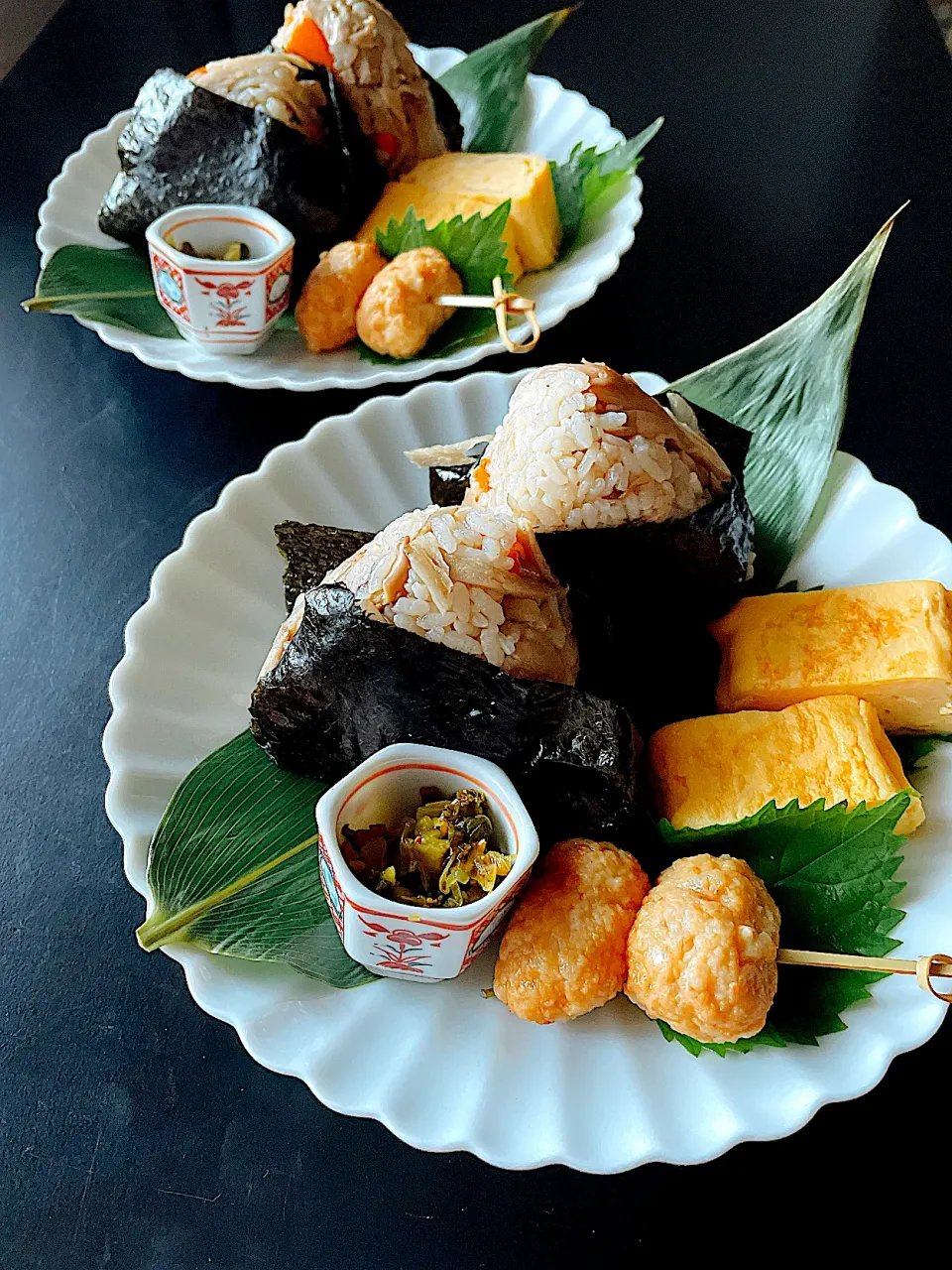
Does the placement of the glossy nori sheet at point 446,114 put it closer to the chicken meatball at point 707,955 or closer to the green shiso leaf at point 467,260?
the green shiso leaf at point 467,260

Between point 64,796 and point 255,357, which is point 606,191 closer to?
point 255,357

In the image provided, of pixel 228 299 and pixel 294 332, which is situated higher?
pixel 228 299

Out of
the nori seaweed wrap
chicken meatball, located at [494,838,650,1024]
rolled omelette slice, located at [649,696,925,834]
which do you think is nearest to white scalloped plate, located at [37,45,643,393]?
the nori seaweed wrap

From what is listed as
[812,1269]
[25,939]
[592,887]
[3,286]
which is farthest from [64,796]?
[3,286]

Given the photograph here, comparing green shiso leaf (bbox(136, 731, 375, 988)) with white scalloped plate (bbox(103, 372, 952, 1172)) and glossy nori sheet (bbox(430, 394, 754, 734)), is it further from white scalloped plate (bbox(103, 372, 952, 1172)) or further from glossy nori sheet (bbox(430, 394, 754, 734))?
glossy nori sheet (bbox(430, 394, 754, 734))

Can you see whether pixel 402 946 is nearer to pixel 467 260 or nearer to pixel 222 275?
pixel 222 275

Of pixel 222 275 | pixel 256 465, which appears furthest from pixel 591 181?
pixel 256 465
